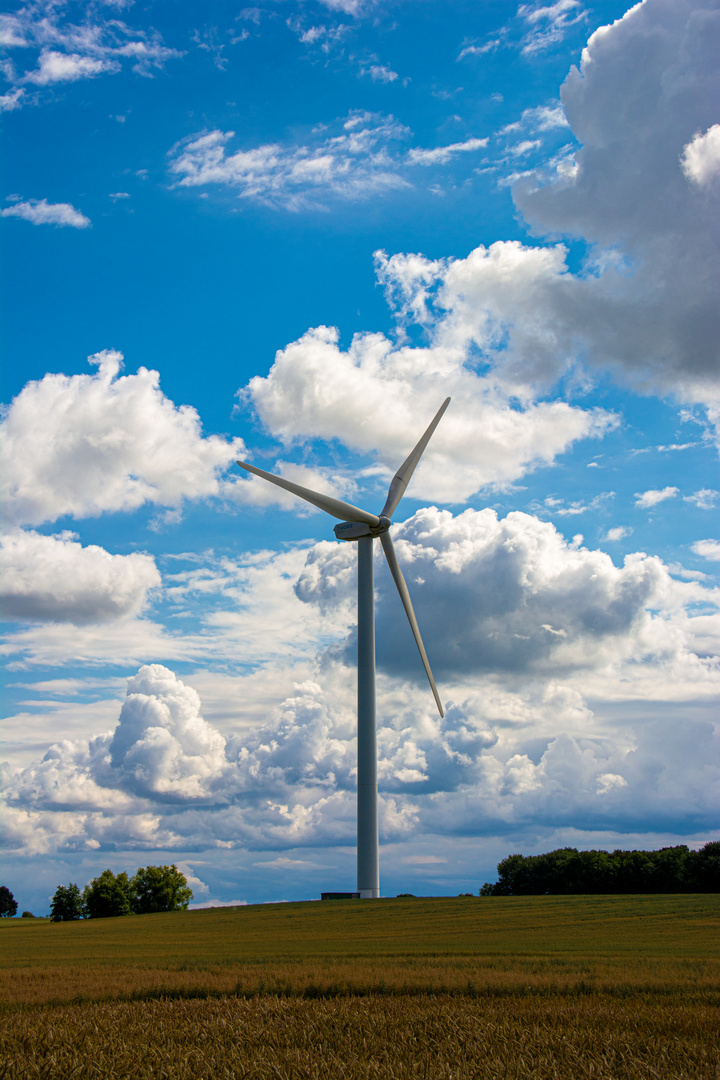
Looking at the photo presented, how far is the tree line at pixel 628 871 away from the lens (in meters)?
96.4

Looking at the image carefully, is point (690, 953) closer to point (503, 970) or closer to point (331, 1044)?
point (503, 970)

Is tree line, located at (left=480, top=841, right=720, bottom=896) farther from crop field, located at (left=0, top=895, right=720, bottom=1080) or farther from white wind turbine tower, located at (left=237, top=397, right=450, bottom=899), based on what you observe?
crop field, located at (left=0, top=895, right=720, bottom=1080)

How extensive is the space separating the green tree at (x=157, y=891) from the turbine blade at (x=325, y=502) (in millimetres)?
77805

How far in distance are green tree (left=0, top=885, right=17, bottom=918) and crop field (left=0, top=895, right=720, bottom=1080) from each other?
135 meters

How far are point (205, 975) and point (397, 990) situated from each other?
673 centimetres

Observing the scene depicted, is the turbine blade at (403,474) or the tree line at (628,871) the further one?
the tree line at (628,871)

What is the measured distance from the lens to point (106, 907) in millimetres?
116562

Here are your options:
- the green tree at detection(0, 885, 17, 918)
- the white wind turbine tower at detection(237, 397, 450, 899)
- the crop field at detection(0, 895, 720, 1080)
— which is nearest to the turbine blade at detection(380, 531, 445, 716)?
the white wind turbine tower at detection(237, 397, 450, 899)

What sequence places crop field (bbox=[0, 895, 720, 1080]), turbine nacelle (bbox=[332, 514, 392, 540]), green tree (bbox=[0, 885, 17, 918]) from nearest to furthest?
1. crop field (bbox=[0, 895, 720, 1080])
2. turbine nacelle (bbox=[332, 514, 392, 540])
3. green tree (bbox=[0, 885, 17, 918])

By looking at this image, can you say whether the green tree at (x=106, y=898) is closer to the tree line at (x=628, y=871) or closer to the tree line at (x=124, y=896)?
the tree line at (x=124, y=896)

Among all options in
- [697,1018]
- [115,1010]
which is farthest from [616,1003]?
[115,1010]

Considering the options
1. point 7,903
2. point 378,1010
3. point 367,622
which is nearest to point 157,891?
point 7,903

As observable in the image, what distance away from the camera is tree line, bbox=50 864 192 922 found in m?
114

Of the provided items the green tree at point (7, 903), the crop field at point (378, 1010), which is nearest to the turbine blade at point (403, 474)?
the crop field at point (378, 1010)
